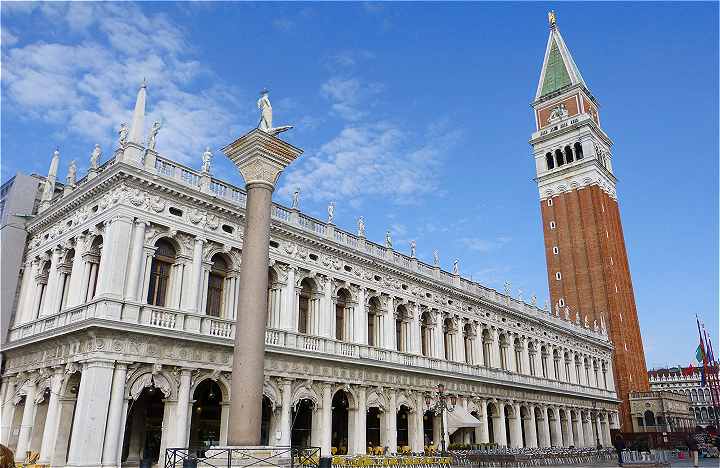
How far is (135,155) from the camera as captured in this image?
22.2 metres

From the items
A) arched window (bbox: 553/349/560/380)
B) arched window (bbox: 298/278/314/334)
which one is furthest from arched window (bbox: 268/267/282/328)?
Result: arched window (bbox: 553/349/560/380)

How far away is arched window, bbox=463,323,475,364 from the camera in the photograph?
3944 cm

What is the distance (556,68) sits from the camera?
7300 cm

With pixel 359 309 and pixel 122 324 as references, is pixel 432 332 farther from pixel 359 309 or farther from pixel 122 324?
pixel 122 324

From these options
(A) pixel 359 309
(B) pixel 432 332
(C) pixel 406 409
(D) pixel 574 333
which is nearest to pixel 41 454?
(A) pixel 359 309

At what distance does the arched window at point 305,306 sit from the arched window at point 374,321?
4.69 metres

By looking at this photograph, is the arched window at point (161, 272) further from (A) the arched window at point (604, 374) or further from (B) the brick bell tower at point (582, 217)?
(B) the brick bell tower at point (582, 217)

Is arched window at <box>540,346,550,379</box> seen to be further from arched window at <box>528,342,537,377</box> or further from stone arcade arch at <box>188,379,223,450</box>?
stone arcade arch at <box>188,379,223,450</box>

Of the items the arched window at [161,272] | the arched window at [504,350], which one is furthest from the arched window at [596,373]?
the arched window at [161,272]

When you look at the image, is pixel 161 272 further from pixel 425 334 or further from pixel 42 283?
pixel 425 334

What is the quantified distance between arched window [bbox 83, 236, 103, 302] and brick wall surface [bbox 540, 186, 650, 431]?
171ft

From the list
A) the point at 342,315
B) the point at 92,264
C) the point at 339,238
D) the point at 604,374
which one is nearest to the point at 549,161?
the point at 604,374

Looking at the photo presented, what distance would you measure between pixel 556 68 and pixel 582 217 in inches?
825

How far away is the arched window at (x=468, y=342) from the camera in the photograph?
1553 inches
